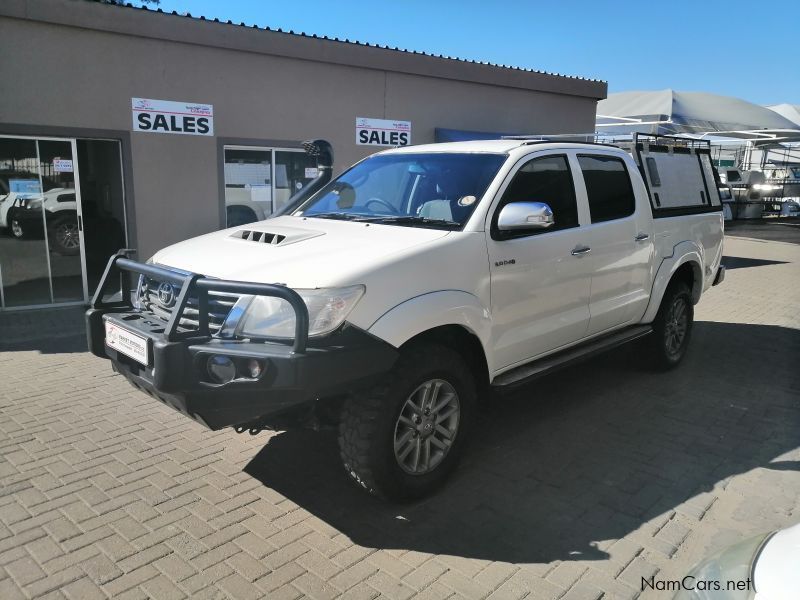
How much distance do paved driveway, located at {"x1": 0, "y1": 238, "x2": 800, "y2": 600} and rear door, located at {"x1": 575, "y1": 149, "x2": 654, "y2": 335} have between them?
830 millimetres

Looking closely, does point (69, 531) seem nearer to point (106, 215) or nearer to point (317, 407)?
point (317, 407)

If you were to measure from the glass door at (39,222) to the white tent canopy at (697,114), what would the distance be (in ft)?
53.3

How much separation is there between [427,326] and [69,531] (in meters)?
2.14

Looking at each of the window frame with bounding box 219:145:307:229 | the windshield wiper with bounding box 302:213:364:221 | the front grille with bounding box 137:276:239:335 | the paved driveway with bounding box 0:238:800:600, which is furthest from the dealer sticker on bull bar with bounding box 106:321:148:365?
the window frame with bounding box 219:145:307:229

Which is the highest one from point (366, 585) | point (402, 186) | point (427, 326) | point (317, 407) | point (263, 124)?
point (263, 124)

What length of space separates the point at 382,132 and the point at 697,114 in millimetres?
16431

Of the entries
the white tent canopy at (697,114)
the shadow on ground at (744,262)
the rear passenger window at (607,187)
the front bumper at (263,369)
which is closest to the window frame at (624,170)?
the rear passenger window at (607,187)

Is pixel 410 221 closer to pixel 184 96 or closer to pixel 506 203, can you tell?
pixel 506 203

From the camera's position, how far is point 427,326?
133 inches

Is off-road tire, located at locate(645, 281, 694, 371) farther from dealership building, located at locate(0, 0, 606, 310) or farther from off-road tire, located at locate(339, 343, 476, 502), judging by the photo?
dealership building, located at locate(0, 0, 606, 310)

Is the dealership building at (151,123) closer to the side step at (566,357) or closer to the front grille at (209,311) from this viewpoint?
the front grille at (209,311)

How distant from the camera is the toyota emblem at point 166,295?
3496 mm

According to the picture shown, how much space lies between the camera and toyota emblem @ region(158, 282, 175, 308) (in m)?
3.50

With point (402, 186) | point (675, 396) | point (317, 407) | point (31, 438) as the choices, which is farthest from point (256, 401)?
point (675, 396)
